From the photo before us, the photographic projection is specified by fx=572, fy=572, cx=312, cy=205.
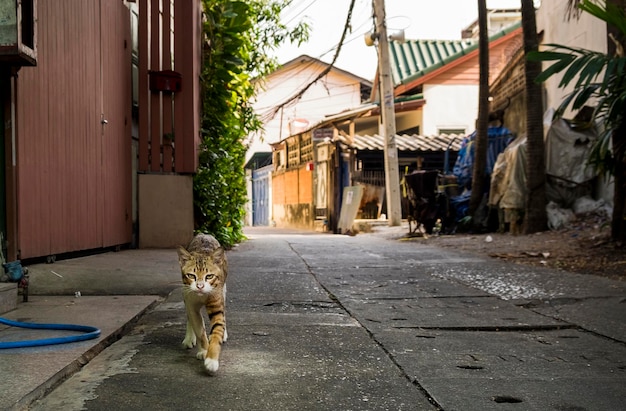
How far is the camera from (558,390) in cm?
225

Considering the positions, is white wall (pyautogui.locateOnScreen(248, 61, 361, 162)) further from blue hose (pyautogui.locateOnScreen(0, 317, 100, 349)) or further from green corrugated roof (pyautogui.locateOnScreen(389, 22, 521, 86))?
blue hose (pyautogui.locateOnScreen(0, 317, 100, 349))

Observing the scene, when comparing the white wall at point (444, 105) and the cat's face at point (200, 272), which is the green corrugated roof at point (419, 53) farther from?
the cat's face at point (200, 272)

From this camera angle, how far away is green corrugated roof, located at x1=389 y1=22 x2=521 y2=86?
2122 cm

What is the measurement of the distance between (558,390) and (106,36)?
5.99 m

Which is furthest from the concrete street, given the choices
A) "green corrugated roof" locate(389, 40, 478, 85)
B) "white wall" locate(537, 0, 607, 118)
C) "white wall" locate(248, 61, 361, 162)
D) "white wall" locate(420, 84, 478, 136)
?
"white wall" locate(248, 61, 361, 162)

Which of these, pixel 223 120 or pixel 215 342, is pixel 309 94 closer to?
pixel 223 120

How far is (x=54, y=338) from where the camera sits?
2.70m

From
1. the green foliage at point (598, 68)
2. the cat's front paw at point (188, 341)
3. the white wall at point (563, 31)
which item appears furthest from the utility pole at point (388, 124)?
the cat's front paw at point (188, 341)

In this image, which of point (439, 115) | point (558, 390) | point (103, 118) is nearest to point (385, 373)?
point (558, 390)

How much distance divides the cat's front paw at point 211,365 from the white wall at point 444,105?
19.3 metres

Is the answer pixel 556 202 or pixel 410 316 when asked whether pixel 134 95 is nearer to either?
pixel 410 316

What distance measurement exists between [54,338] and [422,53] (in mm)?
22296

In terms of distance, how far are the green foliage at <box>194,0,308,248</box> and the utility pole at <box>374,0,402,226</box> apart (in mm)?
6094

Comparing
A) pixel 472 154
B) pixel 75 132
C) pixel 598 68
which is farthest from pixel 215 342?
pixel 472 154
